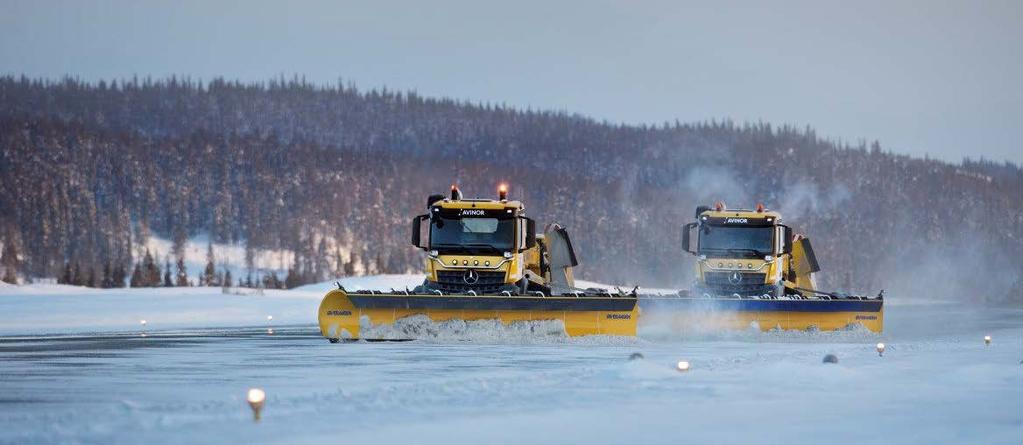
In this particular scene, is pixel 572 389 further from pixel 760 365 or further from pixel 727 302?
pixel 727 302

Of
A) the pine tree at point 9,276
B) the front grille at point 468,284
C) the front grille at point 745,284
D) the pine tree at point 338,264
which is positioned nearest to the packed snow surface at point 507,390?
the front grille at point 468,284

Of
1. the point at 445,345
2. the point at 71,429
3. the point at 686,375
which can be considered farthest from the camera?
the point at 445,345

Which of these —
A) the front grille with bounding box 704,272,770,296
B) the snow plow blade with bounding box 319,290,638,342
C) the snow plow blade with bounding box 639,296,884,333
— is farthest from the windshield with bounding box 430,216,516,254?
the front grille with bounding box 704,272,770,296

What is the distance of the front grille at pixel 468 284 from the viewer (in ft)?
95.0

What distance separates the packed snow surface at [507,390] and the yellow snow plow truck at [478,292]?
36cm

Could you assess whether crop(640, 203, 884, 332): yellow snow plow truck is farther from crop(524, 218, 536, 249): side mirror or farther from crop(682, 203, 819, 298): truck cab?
crop(524, 218, 536, 249): side mirror

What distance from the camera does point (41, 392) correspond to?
16547 mm

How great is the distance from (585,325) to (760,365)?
23.9 feet

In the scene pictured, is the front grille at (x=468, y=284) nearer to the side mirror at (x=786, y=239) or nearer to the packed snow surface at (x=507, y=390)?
the packed snow surface at (x=507, y=390)

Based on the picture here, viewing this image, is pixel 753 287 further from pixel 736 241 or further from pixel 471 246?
pixel 471 246

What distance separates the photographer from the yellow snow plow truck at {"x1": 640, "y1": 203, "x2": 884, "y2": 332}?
31359 mm

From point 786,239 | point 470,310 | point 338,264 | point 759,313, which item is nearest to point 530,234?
point 470,310

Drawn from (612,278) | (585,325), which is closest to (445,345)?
(585,325)

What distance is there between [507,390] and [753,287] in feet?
62.5
